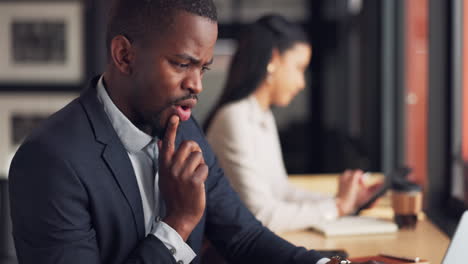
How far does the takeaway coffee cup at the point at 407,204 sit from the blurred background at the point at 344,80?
127mm

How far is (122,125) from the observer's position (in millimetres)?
1358

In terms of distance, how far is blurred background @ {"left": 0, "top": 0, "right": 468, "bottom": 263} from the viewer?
2449 millimetres

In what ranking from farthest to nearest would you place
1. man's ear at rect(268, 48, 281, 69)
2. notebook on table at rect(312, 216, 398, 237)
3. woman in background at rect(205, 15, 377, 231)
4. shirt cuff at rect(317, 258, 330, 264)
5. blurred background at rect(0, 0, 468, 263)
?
1. blurred background at rect(0, 0, 468, 263)
2. man's ear at rect(268, 48, 281, 69)
3. woman in background at rect(205, 15, 377, 231)
4. notebook on table at rect(312, 216, 398, 237)
5. shirt cuff at rect(317, 258, 330, 264)

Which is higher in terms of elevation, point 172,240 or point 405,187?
point 172,240

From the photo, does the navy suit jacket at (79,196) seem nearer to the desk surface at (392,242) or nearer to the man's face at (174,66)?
the man's face at (174,66)

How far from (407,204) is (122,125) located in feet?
3.60

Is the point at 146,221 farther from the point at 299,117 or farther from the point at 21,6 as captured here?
the point at 299,117

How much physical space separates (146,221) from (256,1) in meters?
4.67

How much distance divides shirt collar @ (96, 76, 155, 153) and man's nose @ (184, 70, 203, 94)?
16 cm

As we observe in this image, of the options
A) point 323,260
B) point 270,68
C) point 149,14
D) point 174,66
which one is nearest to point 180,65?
point 174,66

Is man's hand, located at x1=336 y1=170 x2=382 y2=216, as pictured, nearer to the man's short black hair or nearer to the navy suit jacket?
the navy suit jacket

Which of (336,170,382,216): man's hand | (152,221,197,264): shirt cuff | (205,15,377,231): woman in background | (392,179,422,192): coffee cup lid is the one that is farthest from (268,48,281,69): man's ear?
(152,221,197,264): shirt cuff

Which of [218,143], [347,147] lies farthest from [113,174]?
[347,147]

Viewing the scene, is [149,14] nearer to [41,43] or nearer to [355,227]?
[355,227]
